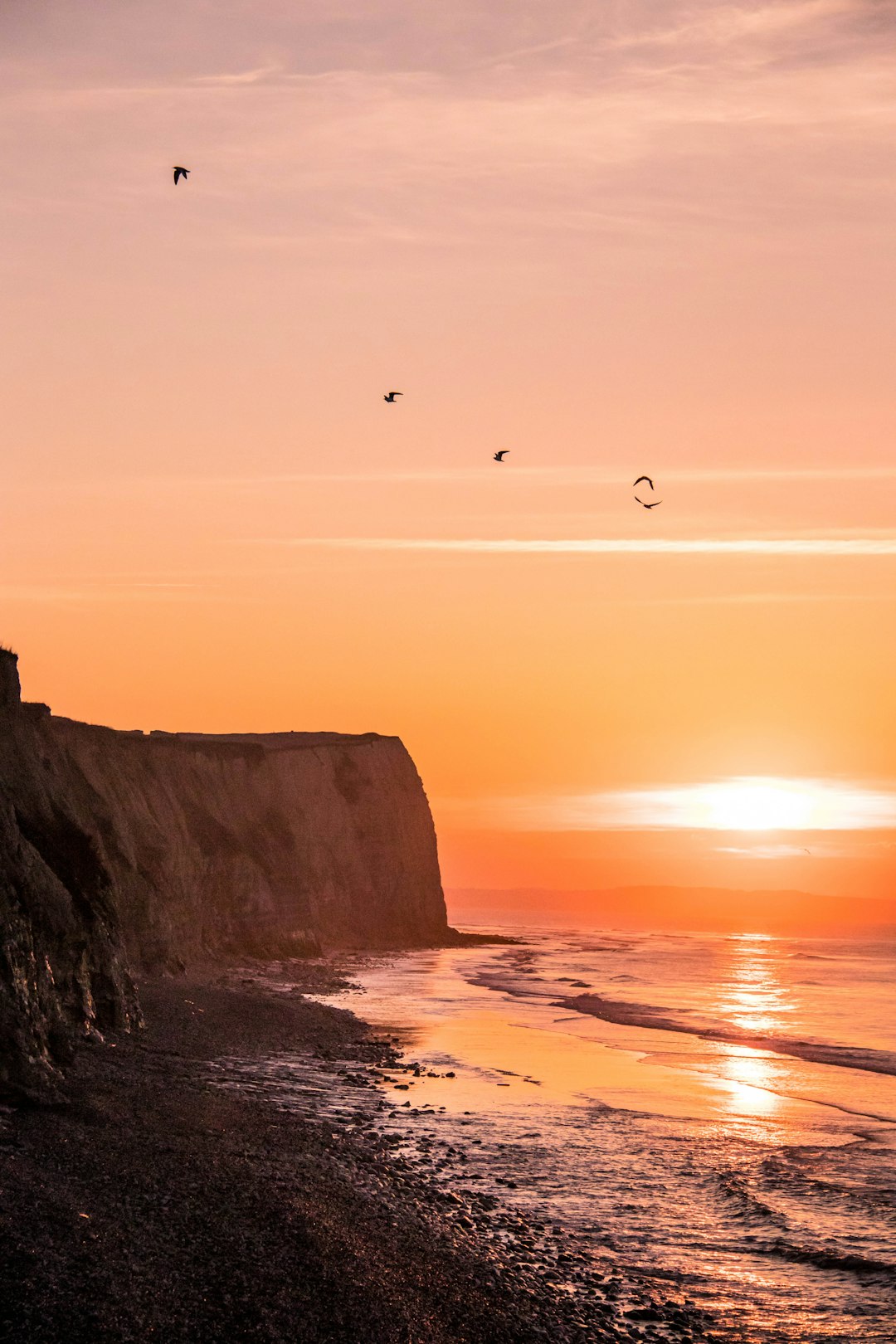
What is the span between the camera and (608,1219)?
65.4 feet

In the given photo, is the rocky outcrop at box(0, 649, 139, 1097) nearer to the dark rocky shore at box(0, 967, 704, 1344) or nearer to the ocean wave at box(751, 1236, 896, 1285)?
the dark rocky shore at box(0, 967, 704, 1344)

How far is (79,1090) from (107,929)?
394 inches

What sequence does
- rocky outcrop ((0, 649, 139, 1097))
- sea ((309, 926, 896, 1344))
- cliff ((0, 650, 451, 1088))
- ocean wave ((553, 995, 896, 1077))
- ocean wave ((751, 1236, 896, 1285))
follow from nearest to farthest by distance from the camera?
sea ((309, 926, 896, 1344))
ocean wave ((751, 1236, 896, 1285))
rocky outcrop ((0, 649, 139, 1097))
cliff ((0, 650, 451, 1088))
ocean wave ((553, 995, 896, 1077))

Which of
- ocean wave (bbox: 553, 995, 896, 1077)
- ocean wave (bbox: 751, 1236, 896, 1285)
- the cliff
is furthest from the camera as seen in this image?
ocean wave (bbox: 553, 995, 896, 1077)

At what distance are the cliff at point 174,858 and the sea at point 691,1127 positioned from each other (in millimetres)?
8585

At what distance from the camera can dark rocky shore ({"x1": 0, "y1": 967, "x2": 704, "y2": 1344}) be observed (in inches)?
504

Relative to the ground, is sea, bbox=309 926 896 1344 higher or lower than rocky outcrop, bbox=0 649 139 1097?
lower

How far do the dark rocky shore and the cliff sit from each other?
107 inches

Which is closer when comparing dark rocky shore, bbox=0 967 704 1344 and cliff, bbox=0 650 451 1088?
dark rocky shore, bbox=0 967 704 1344

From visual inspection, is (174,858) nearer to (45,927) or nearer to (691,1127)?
(45,927)

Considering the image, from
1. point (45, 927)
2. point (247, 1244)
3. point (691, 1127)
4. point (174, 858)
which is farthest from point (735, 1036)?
point (247, 1244)

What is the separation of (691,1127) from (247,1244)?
652 inches

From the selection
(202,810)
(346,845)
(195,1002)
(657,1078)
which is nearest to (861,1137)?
(657,1078)

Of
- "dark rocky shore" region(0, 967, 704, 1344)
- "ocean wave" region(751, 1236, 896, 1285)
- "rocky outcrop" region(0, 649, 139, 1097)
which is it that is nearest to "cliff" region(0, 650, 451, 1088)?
"rocky outcrop" region(0, 649, 139, 1097)
